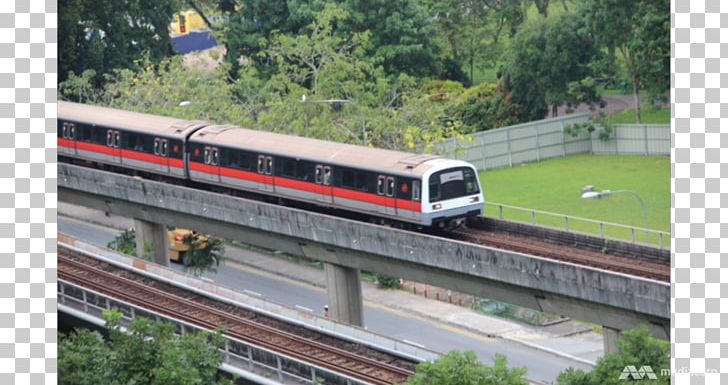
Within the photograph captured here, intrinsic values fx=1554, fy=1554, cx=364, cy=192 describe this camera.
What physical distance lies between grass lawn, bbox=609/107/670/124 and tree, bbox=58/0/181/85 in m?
25.4

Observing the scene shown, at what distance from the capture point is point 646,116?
270 feet

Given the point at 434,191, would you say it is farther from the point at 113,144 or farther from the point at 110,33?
the point at 110,33

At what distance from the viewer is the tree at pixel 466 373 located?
104 feet

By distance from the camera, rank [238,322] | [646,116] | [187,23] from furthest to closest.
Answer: [187,23] → [646,116] → [238,322]

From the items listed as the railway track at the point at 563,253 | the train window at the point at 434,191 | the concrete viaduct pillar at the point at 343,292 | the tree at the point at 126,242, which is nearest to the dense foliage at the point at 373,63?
the tree at the point at 126,242

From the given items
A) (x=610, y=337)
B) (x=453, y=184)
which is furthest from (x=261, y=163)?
(x=610, y=337)

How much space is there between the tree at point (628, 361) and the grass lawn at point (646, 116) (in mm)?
49290

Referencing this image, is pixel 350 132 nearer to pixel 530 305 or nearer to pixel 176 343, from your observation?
pixel 530 305

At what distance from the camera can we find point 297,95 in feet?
215

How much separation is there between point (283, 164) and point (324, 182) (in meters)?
2.27

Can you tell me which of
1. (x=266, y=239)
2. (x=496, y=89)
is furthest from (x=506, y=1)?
(x=266, y=239)

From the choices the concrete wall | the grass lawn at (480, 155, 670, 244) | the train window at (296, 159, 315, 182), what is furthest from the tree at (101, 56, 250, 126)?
the train window at (296, 159, 315, 182)

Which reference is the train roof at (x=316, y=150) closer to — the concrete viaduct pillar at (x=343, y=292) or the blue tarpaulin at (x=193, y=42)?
the concrete viaduct pillar at (x=343, y=292)

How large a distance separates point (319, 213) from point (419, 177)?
4.81 m
